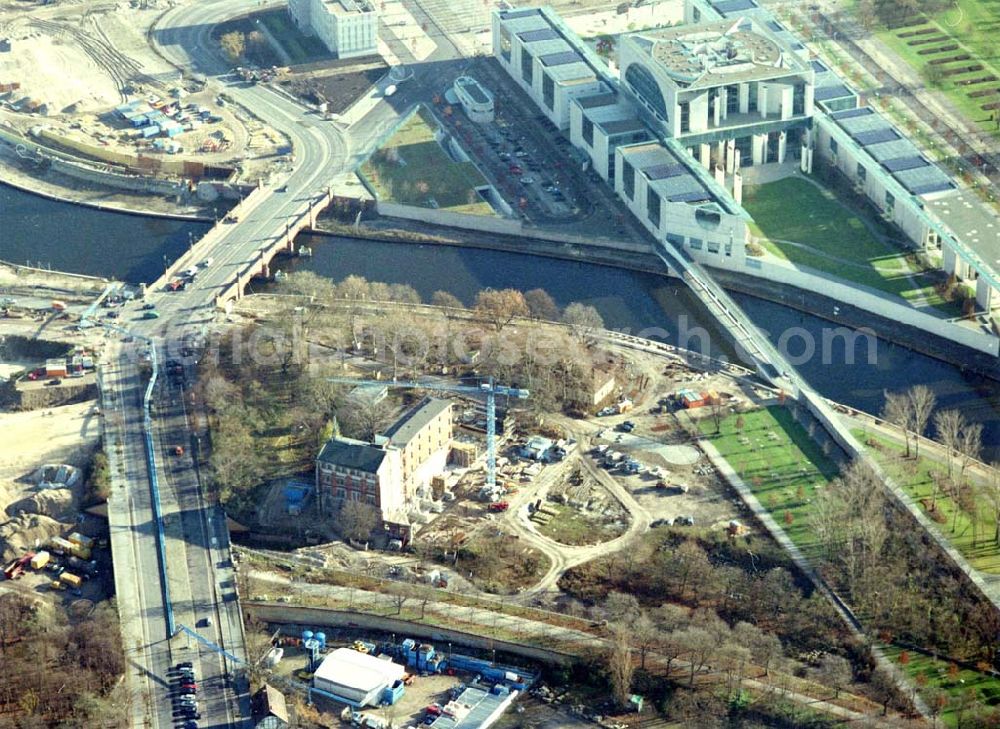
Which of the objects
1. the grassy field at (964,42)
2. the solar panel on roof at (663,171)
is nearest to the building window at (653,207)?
the solar panel on roof at (663,171)

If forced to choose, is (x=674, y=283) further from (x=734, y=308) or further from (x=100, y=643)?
(x=100, y=643)

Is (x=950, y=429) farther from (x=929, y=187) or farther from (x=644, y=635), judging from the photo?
(x=644, y=635)

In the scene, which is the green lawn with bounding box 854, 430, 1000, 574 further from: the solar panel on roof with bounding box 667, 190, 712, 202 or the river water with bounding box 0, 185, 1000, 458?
the solar panel on roof with bounding box 667, 190, 712, 202

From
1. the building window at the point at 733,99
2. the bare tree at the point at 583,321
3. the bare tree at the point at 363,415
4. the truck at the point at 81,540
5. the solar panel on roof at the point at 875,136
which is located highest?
the building window at the point at 733,99

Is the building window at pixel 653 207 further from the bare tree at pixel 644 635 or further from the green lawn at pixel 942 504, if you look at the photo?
the bare tree at pixel 644 635

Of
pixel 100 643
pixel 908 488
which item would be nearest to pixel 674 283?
pixel 908 488

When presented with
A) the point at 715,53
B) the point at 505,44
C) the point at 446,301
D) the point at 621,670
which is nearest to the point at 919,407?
the point at 621,670
